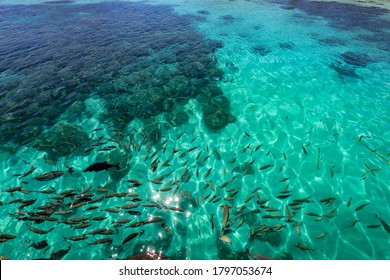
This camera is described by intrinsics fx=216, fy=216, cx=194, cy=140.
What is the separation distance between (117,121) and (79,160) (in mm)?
2865

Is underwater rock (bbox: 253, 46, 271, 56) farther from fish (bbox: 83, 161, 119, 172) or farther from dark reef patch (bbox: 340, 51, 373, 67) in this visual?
fish (bbox: 83, 161, 119, 172)

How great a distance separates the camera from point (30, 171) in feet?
28.0

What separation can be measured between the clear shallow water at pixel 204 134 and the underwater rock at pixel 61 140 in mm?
62

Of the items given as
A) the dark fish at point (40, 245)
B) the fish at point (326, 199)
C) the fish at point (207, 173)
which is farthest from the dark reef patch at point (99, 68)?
the fish at point (326, 199)

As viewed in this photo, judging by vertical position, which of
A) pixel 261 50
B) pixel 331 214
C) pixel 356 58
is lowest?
pixel 331 214

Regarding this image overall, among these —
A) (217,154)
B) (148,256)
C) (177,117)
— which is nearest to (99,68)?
(177,117)

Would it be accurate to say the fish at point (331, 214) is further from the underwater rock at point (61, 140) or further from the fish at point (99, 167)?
the underwater rock at point (61, 140)

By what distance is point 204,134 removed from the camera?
34.7 ft

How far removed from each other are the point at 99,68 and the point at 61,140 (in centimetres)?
766

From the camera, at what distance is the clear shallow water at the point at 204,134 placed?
6887 mm

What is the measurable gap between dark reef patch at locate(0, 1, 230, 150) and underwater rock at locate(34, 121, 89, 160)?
0.61 metres

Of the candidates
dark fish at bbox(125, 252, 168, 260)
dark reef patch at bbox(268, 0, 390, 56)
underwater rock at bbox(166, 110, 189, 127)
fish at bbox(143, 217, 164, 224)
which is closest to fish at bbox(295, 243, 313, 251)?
dark fish at bbox(125, 252, 168, 260)

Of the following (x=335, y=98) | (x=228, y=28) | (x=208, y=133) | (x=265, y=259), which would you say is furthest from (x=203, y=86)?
(x=228, y=28)

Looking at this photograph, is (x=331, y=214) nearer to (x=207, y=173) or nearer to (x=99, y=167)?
(x=207, y=173)
